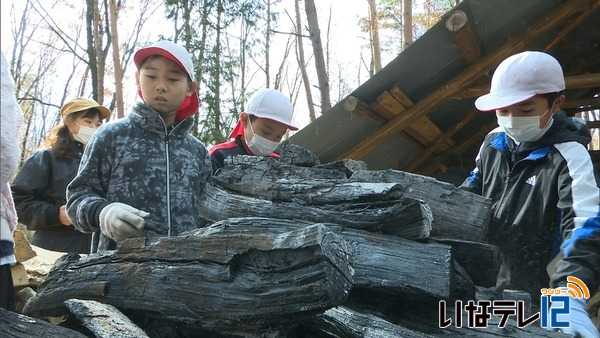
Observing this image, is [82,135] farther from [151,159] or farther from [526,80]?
[526,80]

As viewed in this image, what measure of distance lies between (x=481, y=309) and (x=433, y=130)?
5643mm

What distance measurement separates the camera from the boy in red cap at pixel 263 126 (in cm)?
375

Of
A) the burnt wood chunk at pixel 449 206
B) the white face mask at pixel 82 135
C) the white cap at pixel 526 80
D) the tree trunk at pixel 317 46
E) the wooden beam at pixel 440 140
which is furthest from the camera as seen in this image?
the tree trunk at pixel 317 46

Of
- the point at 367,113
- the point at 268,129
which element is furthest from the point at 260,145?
the point at 367,113

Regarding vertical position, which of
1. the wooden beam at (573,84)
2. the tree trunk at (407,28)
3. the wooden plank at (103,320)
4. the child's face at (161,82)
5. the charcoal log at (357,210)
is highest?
the tree trunk at (407,28)

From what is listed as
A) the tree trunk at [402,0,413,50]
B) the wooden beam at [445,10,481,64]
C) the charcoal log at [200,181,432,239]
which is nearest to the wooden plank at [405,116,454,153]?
the wooden beam at [445,10,481,64]

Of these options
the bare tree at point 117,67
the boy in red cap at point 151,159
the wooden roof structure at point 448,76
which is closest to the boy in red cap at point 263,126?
the boy in red cap at point 151,159

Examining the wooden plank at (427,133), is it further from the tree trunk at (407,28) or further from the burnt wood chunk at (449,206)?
the tree trunk at (407,28)

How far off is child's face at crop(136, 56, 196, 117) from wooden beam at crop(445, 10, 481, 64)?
357cm

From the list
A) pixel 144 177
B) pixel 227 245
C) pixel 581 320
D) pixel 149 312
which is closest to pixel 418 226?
pixel 227 245

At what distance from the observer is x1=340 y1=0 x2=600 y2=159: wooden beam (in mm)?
5652

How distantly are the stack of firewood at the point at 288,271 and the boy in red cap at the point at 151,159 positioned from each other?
0.33 metres

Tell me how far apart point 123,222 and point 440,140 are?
Result: 242 inches

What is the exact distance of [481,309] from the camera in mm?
1962
